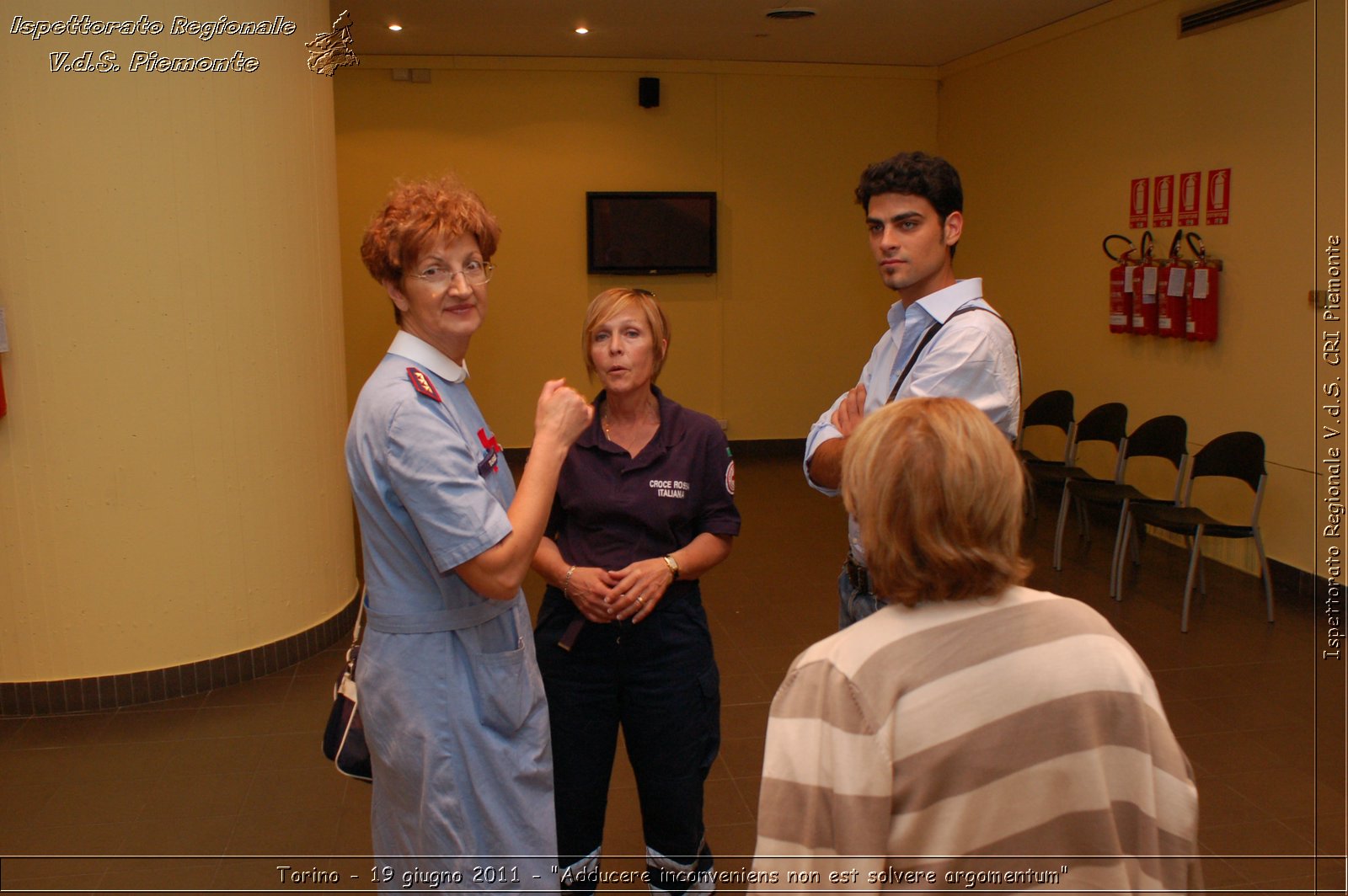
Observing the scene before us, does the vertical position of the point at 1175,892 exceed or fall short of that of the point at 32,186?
it falls short

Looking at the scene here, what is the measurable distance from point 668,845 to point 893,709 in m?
1.43

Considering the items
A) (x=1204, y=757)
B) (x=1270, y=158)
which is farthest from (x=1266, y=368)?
(x=1204, y=757)

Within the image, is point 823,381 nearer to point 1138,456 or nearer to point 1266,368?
point 1138,456

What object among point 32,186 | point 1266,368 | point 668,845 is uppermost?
point 32,186

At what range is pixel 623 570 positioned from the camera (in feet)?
7.62

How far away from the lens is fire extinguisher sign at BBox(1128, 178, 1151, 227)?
22.0ft

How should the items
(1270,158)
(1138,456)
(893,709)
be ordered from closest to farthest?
(893,709), (1270,158), (1138,456)

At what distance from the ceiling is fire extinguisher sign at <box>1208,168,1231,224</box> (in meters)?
1.70

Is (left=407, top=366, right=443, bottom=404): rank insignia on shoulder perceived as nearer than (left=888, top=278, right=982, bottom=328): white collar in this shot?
Yes

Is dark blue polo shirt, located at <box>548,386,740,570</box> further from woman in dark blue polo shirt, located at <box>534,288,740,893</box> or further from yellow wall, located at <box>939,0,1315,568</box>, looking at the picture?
yellow wall, located at <box>939,0,1315,568</box>

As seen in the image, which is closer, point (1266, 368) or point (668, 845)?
point (668, 845)

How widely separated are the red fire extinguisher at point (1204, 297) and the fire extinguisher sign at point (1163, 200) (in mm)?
407

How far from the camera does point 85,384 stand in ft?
13.3

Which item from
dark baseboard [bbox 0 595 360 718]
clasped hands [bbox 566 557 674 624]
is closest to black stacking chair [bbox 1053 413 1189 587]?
clasped hands [bbox 566 557 674 624]
